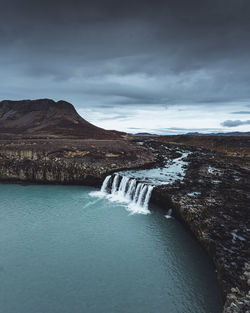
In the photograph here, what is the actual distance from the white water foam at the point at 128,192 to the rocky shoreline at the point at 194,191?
1.61 metres

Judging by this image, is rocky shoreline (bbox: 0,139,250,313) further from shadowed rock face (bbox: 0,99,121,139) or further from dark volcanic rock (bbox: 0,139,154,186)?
shadowed rock face (bbox: 0,99,121,139)

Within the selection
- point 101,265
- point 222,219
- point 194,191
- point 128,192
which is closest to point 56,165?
point 128,192

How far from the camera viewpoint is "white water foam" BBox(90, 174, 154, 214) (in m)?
27.1

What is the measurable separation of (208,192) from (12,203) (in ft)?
93.8

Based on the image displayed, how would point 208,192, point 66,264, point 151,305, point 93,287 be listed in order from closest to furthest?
point 151,305, point 93,287, point 66,264, point 208,192

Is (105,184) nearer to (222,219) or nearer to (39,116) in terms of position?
(222,219)

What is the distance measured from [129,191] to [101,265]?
51.9ft

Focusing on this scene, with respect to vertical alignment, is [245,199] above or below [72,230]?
above

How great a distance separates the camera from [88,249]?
1705 cm

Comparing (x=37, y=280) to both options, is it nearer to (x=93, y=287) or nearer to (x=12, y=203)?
(x=93, y=287)

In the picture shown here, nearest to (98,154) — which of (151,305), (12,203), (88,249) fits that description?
(12,203)

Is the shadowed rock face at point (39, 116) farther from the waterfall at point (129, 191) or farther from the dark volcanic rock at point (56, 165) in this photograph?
the waterfall at point (129, 191)

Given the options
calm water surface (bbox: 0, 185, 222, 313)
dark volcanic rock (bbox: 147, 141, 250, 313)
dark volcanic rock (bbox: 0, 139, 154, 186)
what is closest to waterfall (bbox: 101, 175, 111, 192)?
dark volcanic rock (bbox: 0, 139, 154, 186)

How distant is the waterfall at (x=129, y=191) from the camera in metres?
27.1
